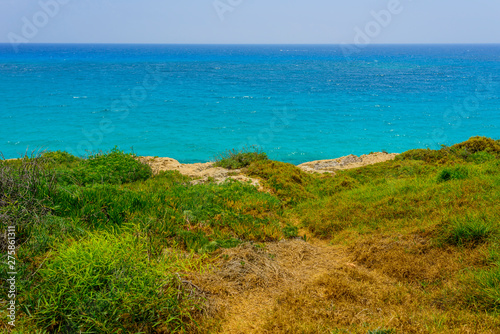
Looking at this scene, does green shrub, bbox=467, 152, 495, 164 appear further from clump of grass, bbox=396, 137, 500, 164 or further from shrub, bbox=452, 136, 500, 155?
shrub, bbox=452, 136, 500, 155

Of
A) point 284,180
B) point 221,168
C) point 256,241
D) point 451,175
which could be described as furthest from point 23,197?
point 451,175

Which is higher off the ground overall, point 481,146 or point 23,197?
point 23,197

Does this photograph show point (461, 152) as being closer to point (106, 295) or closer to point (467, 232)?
point (467, 232)

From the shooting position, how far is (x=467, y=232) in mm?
6520

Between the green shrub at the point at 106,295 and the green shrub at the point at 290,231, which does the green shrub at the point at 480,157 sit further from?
the green shrub at the point at 106,295

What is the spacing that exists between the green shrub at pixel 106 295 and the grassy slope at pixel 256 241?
19 millimetres

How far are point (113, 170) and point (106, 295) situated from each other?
27.8ft

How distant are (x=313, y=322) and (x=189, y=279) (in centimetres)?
206

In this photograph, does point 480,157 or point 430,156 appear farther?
point 430,156

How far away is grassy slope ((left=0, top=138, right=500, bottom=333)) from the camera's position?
4.62 m

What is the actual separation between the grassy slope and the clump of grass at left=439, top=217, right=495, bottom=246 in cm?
2

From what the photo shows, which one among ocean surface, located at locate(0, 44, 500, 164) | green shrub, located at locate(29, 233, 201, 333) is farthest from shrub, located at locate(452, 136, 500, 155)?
green shrub, located at locate(29, 233, 201, 333)

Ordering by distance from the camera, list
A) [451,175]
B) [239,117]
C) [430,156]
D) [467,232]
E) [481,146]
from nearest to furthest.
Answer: [467,232] < [451,175] < [481,146] < [430,156] < [239,117]

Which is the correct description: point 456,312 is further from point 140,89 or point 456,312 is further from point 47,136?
point 140,89
